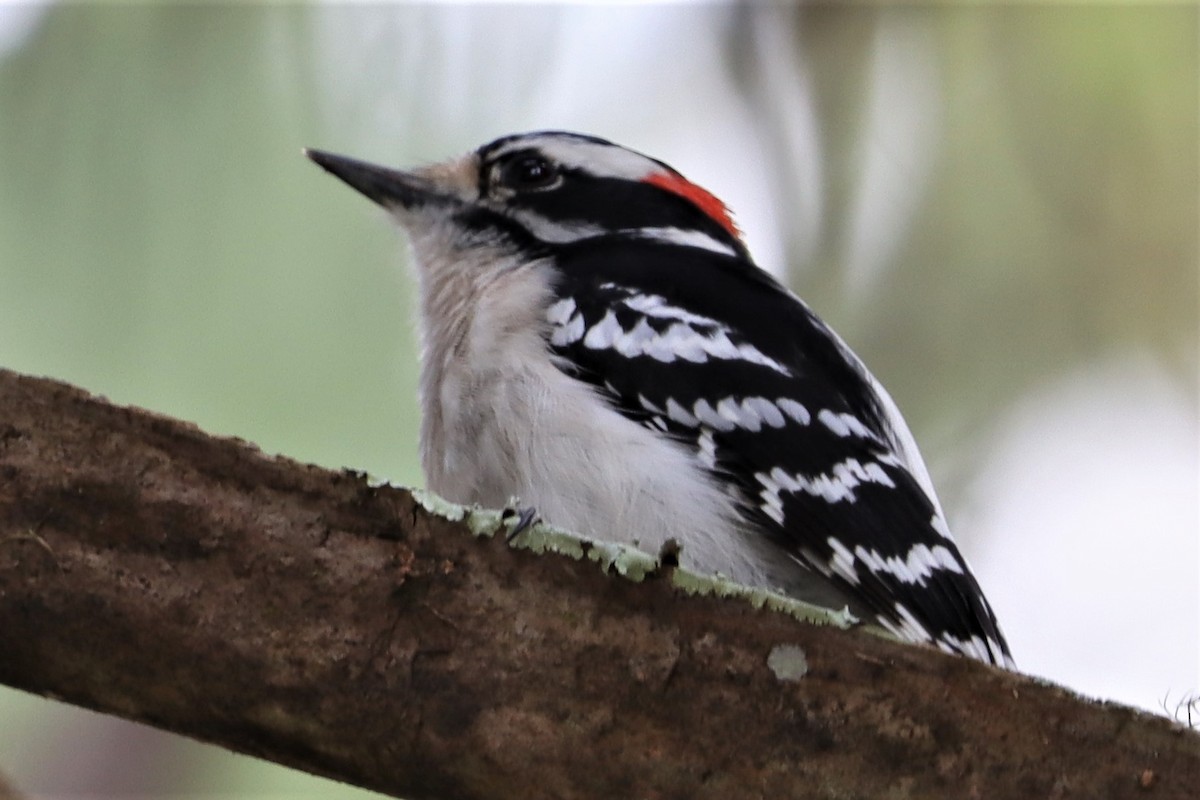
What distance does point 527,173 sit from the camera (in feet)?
8.59

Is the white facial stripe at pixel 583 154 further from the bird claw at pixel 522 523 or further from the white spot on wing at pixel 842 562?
the bird claw at pixel 522 523

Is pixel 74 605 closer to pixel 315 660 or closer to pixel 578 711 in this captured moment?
pixel 315 660

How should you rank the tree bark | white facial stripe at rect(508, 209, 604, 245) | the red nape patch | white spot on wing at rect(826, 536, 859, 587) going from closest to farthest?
1. the tree bark
2. white spot on wing at rect(826, 536, 859, 587)
3. white facial stripe at rect(508, 209, 604, 245)
4. the red nape patch

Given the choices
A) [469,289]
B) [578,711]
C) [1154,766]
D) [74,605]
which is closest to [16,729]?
[469,289]

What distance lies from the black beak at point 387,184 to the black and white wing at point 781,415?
1.12 ft

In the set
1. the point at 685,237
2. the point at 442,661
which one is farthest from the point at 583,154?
the point at 442,661

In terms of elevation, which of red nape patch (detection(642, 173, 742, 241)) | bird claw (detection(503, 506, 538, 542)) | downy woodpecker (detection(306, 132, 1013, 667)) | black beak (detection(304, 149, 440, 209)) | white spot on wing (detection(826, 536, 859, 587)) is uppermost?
red nape patch (detection(642, 173, 742, 241))

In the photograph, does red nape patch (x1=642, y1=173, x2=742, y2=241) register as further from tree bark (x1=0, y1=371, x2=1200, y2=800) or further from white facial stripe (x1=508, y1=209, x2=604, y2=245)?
tree bark (x1=0, y1=371, x2=1200, y2=800)

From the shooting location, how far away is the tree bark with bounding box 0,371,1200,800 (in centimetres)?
149

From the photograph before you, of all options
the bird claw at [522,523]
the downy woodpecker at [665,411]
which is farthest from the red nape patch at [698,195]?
the bird claw at [522,523]

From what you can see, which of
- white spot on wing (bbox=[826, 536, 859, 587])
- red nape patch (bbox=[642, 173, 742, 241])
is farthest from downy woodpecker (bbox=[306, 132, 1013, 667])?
red nape patch (bbox=[642, 173, 742, 241])

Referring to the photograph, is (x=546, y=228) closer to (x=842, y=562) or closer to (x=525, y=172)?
(x=525, y=172)

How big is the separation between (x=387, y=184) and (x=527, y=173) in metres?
0.26

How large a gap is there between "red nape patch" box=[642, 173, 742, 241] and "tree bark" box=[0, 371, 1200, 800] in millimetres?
1305
